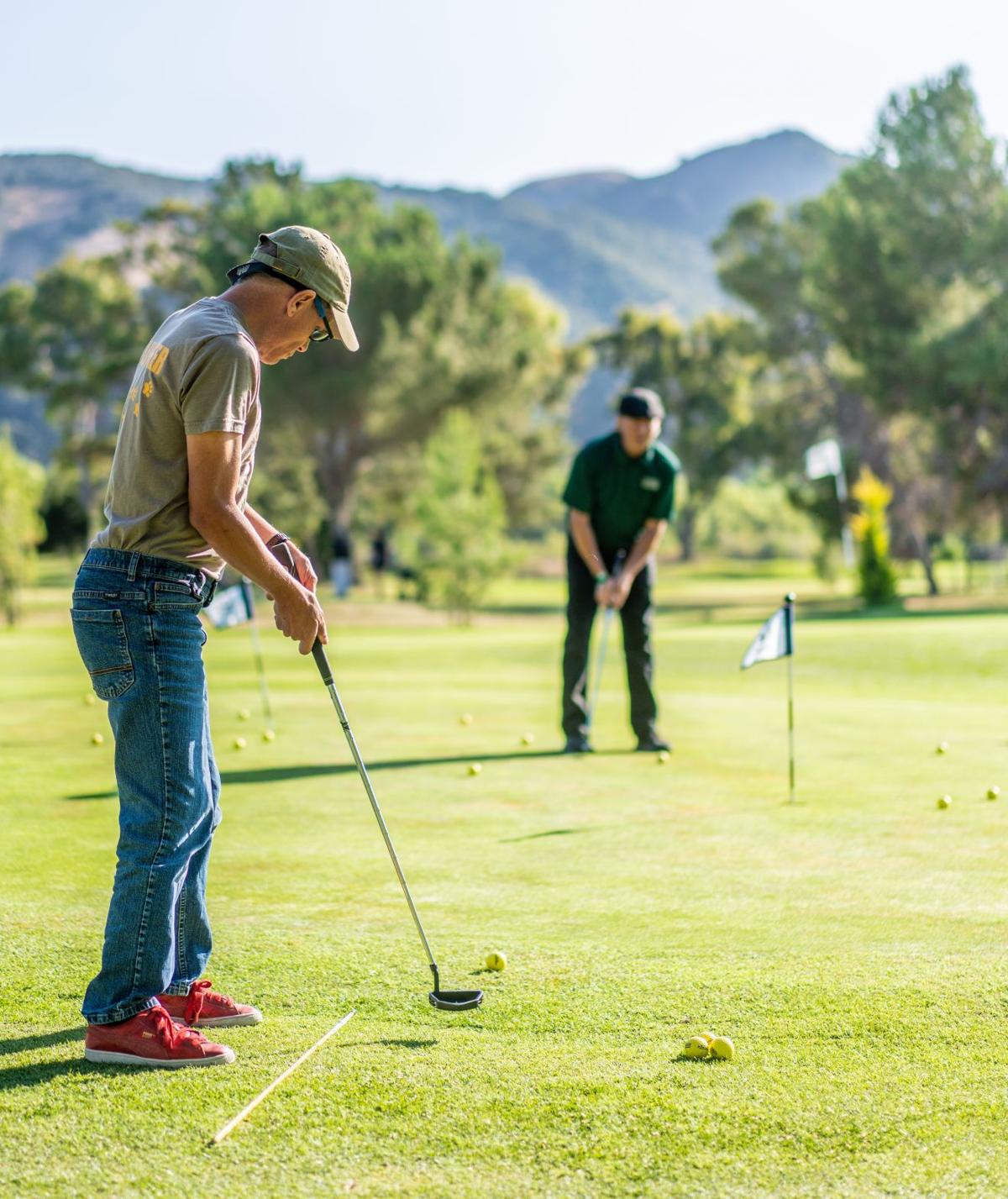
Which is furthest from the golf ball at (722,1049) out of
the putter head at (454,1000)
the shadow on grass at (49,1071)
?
the shadow on grass at (49,1071)

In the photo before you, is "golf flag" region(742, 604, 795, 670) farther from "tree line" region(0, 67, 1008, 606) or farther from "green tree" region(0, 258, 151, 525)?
"green tree" region(0, 258, 151, 525)

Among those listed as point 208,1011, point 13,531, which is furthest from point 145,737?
point 13,531

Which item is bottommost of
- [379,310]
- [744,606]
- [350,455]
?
[744,606]

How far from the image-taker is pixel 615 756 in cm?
955

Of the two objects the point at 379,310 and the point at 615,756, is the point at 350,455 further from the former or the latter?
the point at 615,756

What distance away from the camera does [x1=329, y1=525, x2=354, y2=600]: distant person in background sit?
48656mm

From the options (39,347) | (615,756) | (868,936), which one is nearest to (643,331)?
(39,347)

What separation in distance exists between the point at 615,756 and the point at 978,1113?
6.22m

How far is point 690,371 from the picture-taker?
7312cm

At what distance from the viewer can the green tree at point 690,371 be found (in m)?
70.4

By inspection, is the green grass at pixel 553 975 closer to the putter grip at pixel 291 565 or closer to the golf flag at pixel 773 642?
the golf flag at pixel 773 642

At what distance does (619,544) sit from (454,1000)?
6.01 m

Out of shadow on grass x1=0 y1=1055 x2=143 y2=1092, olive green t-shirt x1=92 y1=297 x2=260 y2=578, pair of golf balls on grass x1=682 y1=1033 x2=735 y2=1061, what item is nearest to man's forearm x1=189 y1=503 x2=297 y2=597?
olive green t-shirt x1=92 y1=297 x2=260 y2=578

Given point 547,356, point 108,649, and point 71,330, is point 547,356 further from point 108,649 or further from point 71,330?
point 108,649
